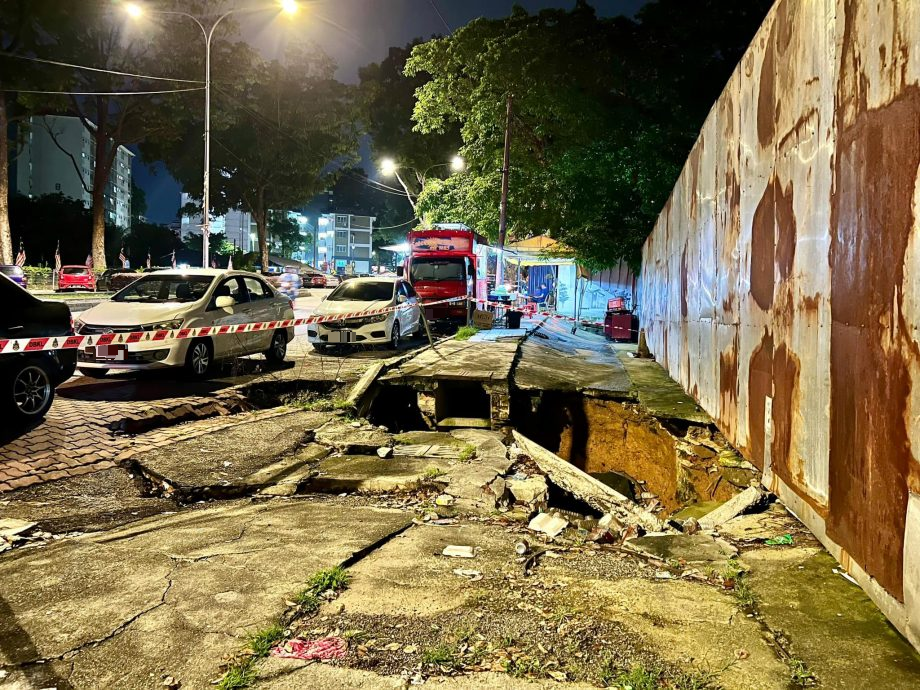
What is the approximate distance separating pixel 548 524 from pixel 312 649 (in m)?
2.01

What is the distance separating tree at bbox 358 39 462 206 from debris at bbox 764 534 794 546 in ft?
108

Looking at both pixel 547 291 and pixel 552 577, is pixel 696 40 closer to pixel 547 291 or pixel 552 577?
pixel 547 291

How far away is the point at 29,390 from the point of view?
6.07 meters

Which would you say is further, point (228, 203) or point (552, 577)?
point (228, 203)

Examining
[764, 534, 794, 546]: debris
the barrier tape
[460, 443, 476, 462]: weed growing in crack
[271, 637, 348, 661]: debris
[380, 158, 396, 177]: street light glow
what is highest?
[380, 158, 396, 177]: street light glow

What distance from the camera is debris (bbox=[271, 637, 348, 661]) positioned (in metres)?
2.49

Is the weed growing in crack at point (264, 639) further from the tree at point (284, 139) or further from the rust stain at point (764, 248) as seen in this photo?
the tree at point (284, 139)

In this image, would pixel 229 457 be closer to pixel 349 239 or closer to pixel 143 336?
pixel 143 336

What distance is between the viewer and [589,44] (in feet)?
65.1

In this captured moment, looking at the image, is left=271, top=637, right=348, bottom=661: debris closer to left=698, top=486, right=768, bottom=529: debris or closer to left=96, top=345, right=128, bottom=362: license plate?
left=698, top=486, right=768, bottom=529: debris

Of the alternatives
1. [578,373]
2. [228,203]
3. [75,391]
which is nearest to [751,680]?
A: [578,373]

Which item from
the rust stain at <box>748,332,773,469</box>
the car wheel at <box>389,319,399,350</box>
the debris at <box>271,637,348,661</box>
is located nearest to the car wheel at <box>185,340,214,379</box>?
the car wheel at <box>389,319,399,350</box>

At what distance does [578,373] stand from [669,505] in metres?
2.95

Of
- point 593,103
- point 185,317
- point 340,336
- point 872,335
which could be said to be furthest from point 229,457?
point 593,103
